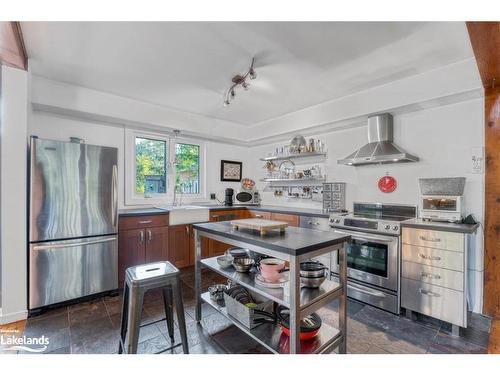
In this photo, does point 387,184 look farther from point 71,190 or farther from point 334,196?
point 71,190

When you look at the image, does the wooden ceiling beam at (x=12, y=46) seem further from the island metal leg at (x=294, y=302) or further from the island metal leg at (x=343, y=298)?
the island metal leg at (x=343, y=298)

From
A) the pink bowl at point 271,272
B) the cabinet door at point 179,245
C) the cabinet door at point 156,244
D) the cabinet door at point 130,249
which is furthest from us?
the cabinet door at point 179,245

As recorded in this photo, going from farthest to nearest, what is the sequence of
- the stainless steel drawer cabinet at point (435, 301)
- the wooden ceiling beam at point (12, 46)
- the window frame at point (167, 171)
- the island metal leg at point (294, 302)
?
the window frame at point (167, 171)
the stainless steel drawer cabinet at point (435, 301)
the wooden ceiling beam at point (12, 46)
the island metal leg at point (294, 302)

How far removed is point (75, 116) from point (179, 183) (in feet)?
5.53

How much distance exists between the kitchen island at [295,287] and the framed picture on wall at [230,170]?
9.42 ft

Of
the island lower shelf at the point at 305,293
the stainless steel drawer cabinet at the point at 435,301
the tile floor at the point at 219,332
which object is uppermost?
the island lower shelf at the point at 305,293

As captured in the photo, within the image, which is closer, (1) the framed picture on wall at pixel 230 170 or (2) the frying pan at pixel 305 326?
(2) the frying pan at pixel 305 326

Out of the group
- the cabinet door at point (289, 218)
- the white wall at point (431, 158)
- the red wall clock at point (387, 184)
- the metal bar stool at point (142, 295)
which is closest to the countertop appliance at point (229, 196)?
the cabinet door at point (289, 218)

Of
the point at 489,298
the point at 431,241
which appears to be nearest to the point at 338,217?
the point at 431,241

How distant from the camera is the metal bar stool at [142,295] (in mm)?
1374

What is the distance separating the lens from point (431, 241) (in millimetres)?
2145

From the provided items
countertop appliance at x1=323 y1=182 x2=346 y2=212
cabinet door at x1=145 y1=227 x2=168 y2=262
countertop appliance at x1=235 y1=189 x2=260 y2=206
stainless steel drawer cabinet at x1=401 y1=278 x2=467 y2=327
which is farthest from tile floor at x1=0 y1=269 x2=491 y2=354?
countertop appliance at x1=235 y1=189 x2=260 y2=206

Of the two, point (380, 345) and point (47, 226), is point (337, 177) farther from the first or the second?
point (47, 226)

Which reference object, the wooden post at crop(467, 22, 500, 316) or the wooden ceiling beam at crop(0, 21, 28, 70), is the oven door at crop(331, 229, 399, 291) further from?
the wooden ceiling beam at crop(0, 21, 28, 70)
